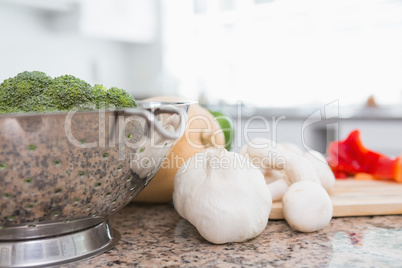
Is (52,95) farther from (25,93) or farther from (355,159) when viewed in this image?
(355,159)

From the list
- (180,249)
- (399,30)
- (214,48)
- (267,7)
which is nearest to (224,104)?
(214,48)

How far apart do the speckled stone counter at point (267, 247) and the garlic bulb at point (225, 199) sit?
0.08 feet

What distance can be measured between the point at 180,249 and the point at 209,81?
3532 millimetres

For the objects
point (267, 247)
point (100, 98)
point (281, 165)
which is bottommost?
point (267, 247)

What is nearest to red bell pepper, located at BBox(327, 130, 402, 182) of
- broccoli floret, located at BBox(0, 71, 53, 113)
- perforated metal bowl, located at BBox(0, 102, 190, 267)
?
perforated metal bowl, located at BBox(0, 102, 190, 267)

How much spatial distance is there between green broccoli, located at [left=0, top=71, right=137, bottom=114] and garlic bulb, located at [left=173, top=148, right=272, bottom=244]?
0.16 m

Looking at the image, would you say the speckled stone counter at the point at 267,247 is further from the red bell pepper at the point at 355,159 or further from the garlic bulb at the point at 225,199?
the red bell pepper at the point at 355,159

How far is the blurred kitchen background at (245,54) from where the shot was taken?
9.87ft

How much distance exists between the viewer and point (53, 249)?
1.65ft

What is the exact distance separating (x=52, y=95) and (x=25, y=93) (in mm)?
39

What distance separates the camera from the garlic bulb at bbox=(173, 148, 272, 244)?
57 centimetres

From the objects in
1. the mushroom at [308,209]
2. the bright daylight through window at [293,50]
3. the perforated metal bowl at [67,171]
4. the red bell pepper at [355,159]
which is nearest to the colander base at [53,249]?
the perforated metal bowl at [67,171]

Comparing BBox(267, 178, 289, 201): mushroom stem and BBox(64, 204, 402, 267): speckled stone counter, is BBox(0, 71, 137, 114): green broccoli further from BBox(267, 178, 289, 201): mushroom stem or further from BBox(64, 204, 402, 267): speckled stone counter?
BBox(267, 178, 289, 201): mushroom stem

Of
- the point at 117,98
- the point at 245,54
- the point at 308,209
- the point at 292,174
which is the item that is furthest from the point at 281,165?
the point at 245,54
